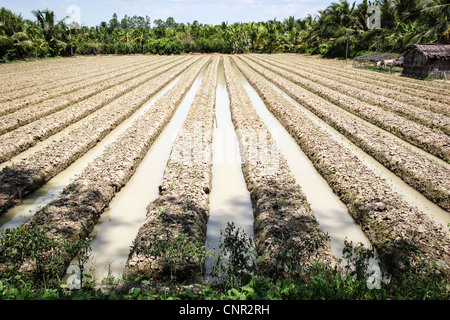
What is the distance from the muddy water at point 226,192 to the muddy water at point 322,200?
1.46 m

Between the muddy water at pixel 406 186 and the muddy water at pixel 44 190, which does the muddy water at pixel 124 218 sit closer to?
the muddy water at pixel 44 190

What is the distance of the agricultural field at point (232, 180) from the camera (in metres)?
5.20

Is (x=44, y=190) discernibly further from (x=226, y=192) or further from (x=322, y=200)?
(x=322, y=200)

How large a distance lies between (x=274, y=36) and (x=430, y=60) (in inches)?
1740

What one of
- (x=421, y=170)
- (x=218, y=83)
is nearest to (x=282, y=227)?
(x=421, y=170)

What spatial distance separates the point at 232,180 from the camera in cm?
834

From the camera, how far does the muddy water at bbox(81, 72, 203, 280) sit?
5164 mm

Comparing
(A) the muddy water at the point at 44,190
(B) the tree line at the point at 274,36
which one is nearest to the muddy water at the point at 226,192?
(A) the muddy water at the point at 44,190

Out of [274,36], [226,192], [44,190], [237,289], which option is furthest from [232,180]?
[274,36]

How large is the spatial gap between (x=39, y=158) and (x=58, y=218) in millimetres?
3854

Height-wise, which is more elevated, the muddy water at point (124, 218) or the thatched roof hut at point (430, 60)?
the thatched roof hut at point (430, 60)

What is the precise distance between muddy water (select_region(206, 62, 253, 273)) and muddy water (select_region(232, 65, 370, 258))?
1.46 meters
